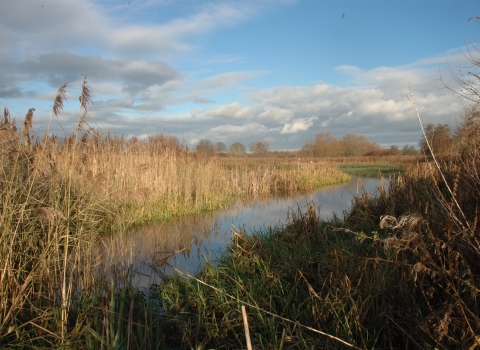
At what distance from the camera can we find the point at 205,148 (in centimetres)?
1388

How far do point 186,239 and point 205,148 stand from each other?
7.62 meters

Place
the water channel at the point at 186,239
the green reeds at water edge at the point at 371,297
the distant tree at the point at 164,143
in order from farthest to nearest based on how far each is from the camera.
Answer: the distant tree at the point at 164,143 → the water channel at the point at 186,239 → the green reeds at water edge at the point at 371,297

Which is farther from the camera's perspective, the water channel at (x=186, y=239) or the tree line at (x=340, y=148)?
the tree line at (x=340, y=148)

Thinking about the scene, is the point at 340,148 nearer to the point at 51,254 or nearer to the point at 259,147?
the point at 259,147

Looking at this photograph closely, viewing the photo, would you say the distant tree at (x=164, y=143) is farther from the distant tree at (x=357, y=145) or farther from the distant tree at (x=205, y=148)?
the distant tree at (x=357, y=145)

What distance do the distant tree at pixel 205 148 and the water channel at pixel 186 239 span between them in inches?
112

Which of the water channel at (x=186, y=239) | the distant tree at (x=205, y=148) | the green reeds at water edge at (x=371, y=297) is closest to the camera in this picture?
the green reeds at water edge at (x=371, y=297)

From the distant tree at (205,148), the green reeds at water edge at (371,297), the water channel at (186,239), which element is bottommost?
the water channel at (186,239)

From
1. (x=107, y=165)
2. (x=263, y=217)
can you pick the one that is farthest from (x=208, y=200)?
(x=107, y=165)

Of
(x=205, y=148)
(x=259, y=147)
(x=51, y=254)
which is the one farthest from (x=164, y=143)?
(x=259, y=147)

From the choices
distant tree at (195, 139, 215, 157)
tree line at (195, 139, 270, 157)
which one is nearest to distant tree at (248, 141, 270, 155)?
tree line at (195, 139, 270, 157)

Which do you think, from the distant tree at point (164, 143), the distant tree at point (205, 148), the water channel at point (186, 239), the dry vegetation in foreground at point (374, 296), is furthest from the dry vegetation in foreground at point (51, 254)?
the distant tree at point (205, 148)

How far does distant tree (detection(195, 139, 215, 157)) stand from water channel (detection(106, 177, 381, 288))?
2.84 m

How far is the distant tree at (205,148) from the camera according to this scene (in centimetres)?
1307
